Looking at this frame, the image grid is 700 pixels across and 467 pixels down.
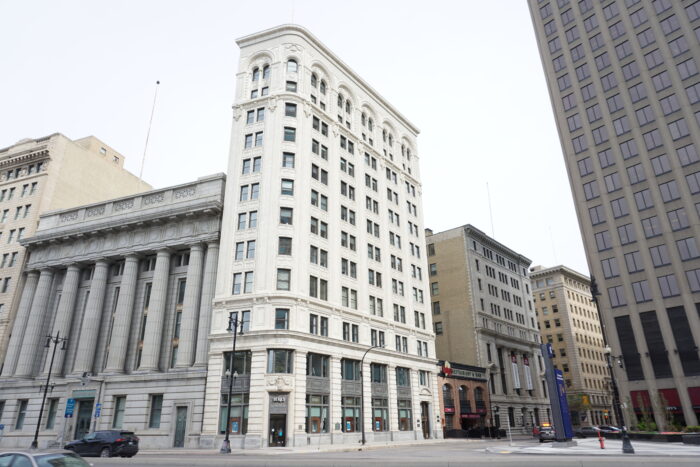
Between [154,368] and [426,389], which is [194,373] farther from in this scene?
[426,389]

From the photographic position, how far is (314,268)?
4984 centimetres

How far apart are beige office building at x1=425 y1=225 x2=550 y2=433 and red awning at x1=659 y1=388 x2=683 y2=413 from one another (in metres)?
27.0

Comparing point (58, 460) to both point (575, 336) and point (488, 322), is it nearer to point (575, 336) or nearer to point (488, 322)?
point (488, 322)

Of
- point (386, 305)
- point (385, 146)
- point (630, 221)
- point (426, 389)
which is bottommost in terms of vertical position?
point (426, 389)

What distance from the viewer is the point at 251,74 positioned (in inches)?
2301

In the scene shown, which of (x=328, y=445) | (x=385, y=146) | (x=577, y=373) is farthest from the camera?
(x=577, y=373)

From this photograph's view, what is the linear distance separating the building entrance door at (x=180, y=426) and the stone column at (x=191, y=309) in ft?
14.2

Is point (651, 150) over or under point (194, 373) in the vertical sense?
over

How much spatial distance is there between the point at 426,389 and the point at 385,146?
34.3m

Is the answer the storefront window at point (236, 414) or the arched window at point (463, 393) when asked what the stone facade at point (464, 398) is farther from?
the storefront window at point (236, 414)

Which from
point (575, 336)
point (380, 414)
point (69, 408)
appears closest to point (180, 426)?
point (69, 408)

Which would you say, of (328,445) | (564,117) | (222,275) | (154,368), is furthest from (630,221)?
(154,368)

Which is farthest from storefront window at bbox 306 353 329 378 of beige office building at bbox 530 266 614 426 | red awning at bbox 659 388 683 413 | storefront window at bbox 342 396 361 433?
beige office building at bbox 530 266 614 426

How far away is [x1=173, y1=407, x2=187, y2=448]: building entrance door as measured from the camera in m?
45.3
